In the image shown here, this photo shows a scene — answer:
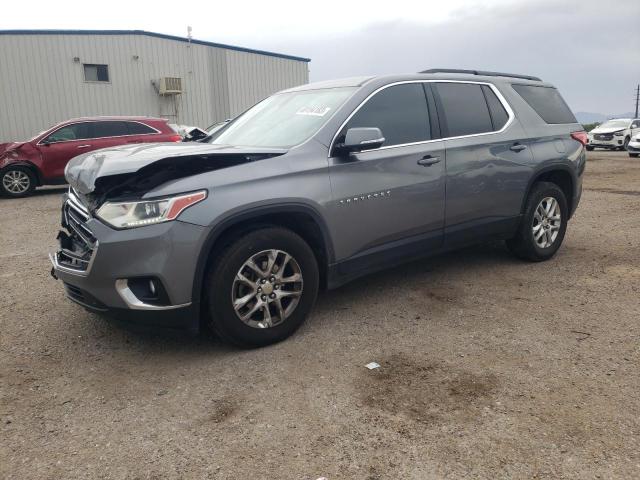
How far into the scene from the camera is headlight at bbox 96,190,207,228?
3.07 m

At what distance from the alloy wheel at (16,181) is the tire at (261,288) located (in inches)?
399

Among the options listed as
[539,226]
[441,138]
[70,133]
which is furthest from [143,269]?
[70,133]

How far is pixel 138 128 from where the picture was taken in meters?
12.3

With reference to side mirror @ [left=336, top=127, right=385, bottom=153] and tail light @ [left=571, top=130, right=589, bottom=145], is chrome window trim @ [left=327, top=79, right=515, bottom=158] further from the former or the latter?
tail light @ [left=571, top=130, right=589, bottom=145]

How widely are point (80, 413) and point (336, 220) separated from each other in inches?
76.4

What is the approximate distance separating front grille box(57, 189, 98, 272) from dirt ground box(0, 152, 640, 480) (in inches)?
25.3

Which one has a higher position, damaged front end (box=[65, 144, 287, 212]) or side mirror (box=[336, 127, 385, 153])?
side mirror (box=[336, 127, 385, 153])

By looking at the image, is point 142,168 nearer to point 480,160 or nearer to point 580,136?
point 480,160

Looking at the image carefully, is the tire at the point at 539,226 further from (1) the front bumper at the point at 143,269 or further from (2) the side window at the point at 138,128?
(2) the side window at the point at 138,128

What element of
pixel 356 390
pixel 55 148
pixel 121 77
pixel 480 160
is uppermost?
pixel 121 77

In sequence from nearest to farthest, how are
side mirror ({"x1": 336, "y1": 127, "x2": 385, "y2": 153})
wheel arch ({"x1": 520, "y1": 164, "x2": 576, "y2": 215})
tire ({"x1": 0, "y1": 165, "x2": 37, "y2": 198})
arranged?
side mirror ({"x1": 336, "y1": 127, "x2": 385, "y2": 153}) < wheel arch ({"x1": 520, "y1": 164, "x2": 576, "y2": 215}) < tire ({"x1": 0, "y1": 165, "x2": 37, "y2": 198})

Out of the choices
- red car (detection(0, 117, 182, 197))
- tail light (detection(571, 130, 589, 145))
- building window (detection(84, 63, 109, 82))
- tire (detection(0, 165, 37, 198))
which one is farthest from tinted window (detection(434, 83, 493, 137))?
building window (detection(84, 63, 109, 82))

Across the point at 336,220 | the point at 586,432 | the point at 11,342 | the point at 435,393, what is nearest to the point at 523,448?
the point at 586,432

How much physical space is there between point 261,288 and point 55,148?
1012 cm
